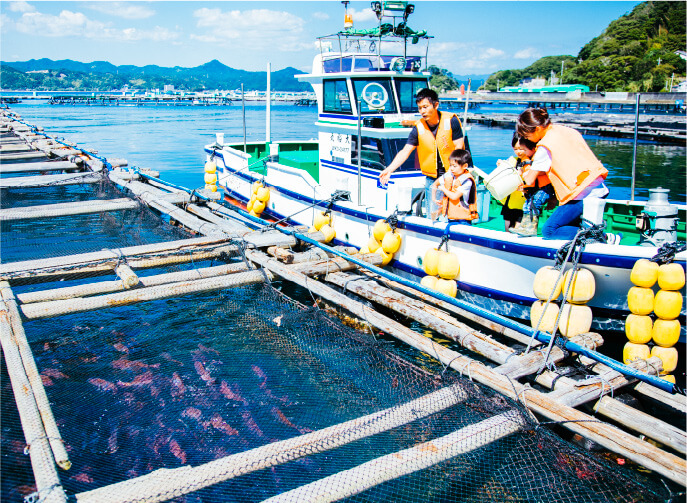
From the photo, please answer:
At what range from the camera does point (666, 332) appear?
18.8 ft

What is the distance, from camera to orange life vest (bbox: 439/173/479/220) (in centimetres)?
784

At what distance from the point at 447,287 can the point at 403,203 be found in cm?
168

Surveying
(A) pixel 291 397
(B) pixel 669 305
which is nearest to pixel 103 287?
(A) pixel 291 397

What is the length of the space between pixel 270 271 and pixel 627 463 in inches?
187

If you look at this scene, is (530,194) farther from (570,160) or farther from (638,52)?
(638,52)

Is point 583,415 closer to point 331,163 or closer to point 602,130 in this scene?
point 331,163

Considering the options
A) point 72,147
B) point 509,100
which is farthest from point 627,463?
point 509,100

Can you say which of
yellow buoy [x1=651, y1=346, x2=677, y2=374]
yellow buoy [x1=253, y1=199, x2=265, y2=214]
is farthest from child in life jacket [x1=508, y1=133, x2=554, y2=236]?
yellow buoy [x1=253, y1=199, x2=265, y2=214]

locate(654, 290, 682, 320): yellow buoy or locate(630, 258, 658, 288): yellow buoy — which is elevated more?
locate(630, 258, 658, 288): yellow buoy

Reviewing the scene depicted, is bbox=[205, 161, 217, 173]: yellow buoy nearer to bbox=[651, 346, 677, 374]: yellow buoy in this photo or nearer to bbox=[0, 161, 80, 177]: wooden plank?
bbox=[0, 161, 80, 177]: wooden plank

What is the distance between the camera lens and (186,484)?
135 inches

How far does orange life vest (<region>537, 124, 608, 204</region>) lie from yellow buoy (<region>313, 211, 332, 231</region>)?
4.92 metres

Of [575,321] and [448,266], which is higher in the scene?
[448,266]

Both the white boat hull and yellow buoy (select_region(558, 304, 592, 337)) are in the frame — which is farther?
the white boat hull
